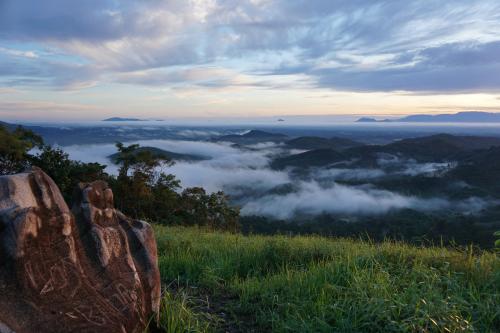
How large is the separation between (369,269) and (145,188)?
55.3ft

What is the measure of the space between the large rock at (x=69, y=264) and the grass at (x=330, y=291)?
0.55 metres

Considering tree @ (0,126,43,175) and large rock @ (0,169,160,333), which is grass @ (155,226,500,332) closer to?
large rock @ (0,169,160,333)

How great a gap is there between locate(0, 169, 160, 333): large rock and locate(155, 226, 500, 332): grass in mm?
553

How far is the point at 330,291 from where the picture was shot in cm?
503

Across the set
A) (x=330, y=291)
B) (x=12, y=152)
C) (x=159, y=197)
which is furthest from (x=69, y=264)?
(x=159, y=197)

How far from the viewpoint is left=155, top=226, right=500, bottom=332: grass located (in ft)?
13.9

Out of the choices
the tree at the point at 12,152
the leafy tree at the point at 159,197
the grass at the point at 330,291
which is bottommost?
the leafy tree at the point at 159,197

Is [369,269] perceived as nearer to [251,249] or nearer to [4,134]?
[251,249]

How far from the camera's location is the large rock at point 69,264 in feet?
11.3

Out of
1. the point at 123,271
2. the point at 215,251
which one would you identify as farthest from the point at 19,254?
the point at 215,251

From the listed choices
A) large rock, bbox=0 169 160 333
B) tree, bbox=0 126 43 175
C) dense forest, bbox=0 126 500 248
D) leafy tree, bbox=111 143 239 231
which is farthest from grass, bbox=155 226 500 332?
leafy tree, bbox=111 143 239 231

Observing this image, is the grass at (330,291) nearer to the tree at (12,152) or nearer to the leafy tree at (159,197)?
the tree at (12,152)

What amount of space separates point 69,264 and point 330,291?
2.92 meters

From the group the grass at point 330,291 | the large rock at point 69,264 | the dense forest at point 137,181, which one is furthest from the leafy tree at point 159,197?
the large rock at point 69,264
